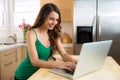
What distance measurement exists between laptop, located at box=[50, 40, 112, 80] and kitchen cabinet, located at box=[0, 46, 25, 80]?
1.93 metres

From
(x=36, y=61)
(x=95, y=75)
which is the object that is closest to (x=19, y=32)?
(x=36, y=61)

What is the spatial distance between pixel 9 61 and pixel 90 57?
2.36 meters

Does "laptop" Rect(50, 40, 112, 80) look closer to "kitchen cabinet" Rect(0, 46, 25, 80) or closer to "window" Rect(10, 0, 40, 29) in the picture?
"kitchen cabinet" Rect(0, 46, 25, 80)

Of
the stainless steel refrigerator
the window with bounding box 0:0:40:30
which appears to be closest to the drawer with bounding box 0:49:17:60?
the window with bounding box 0:0:40:30

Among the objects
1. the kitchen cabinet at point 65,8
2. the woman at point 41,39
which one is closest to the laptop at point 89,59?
the woman at point 41,39

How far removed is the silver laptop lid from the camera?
1.29 metres

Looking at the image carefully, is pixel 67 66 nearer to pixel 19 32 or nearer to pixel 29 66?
pixel 29 66

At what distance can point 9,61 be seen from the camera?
3.48 meters

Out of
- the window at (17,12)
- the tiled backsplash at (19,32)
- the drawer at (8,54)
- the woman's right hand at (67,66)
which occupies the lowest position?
the drawer at (8,54)

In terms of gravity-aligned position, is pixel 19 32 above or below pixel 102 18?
below

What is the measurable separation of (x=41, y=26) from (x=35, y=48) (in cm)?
27

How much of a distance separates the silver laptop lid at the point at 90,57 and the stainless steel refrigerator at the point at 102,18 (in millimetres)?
1969

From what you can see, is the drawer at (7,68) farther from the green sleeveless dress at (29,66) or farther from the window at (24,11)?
the green sleeveless dress at (29,66)

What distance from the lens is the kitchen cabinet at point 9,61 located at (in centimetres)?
324
